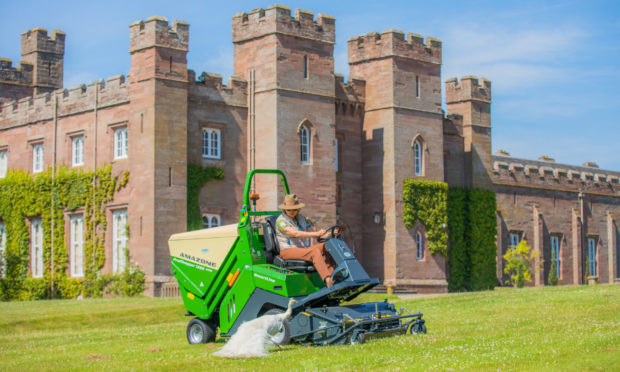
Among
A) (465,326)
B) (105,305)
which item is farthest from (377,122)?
(465,326)

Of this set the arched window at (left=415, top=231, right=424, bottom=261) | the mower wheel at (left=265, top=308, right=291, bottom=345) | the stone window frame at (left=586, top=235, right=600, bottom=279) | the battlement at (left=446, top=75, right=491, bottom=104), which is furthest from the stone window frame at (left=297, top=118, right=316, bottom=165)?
the stone window frame at (left=586, top=235, right=600, bottom=279)

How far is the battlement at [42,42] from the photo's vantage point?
3778 cm

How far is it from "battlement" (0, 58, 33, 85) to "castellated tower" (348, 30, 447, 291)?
13.2 meters

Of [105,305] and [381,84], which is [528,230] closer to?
[381,84]

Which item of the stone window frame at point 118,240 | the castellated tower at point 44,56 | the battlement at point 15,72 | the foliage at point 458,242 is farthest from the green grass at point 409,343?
the castellated tower at point 44,56

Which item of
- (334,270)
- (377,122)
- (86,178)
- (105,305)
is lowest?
(105,305)

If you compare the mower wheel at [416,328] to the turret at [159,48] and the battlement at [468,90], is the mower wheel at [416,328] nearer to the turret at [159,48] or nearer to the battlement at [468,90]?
the turret at [159,48]

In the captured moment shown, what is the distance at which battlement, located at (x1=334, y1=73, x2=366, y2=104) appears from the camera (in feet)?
112

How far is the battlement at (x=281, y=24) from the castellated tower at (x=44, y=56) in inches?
377

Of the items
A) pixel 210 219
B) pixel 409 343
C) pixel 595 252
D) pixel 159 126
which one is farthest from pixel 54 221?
pixel 595 252

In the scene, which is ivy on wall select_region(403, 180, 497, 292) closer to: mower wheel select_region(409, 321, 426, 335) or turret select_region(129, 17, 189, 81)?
turret select_region(129, 17, 189, 81)

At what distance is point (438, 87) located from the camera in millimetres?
35938

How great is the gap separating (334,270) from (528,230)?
3518cm

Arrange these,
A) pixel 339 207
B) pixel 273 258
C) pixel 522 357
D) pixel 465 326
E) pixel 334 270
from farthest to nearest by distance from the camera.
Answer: pixel 339 207 < pixel 465 326 < pixel 273 258 < pixel 334 270 < pixel 522 357
